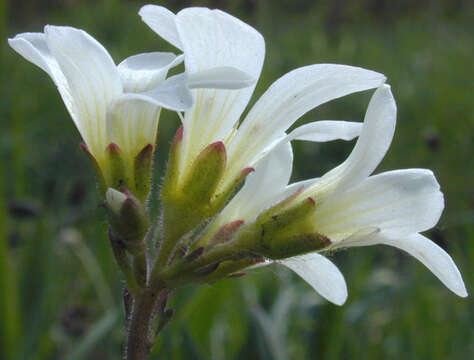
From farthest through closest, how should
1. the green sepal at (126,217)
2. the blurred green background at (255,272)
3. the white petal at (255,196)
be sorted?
1. the blurred green background at (255,272)
2. the white petal at (255,196)
3. the green sepal at (126,217)

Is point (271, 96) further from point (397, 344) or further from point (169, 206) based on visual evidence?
point (397, 344)

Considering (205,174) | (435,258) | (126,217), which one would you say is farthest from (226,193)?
(435,258)

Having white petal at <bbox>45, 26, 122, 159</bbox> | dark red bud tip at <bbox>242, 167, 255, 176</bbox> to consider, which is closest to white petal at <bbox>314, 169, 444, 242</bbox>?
dark red bud tip at <bbox>242, 167, 255, 176</bbox>

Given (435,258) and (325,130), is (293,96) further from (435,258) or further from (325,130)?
(435,258)

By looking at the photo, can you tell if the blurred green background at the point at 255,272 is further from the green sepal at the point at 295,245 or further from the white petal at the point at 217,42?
the white petal at the point at 217,42

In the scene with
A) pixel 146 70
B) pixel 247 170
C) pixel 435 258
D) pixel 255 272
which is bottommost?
pixel 255 272

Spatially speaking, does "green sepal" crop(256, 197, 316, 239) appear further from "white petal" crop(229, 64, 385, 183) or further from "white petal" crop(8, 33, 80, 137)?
"white petal" crop(8, 33, 80, 137)

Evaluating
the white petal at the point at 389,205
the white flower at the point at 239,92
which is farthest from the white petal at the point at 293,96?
the white petal at the point at 389,205
